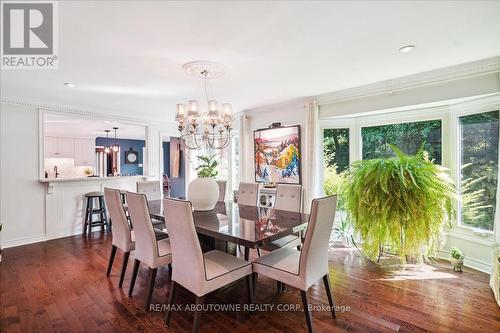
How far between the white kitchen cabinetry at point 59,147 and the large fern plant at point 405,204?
8154mm

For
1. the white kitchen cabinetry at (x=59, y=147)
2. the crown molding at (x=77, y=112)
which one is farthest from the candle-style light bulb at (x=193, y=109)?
the white kitchen cabinetry at (x=59, y=147)

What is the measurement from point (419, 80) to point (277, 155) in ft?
7.67

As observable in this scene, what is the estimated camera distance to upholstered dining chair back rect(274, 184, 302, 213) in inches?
119

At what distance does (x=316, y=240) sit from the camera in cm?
184

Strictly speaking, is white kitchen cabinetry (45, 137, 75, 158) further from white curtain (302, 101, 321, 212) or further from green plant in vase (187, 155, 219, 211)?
white curtain (302, 101, 321, 212)

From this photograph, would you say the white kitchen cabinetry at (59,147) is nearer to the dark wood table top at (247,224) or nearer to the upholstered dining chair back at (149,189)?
the upholstered dining chair back at (149,189)

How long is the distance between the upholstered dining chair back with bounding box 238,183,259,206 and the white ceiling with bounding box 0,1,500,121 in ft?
4.67

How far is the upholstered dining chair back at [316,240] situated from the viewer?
5.77 feet

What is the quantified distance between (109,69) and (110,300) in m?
2.41

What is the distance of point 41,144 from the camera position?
3990mm

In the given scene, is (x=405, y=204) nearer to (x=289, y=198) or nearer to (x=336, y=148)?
(x=289, y=198)

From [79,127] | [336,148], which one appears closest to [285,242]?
[336,148]

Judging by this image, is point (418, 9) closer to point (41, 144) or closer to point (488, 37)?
point (488, 37)

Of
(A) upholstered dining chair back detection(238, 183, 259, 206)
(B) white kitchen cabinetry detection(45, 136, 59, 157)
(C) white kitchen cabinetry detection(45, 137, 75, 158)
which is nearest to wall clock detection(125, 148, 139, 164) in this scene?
(C) white kitchen cabinetry detection(45, 137, 75, 158)
